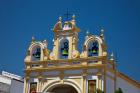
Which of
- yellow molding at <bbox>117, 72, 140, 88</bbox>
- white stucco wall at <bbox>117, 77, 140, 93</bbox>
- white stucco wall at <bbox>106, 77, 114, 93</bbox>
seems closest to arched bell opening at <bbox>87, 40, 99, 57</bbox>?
white stucco wall at <bbox>106, 77, 114, 93</bbox>

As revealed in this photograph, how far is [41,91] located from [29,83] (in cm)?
195

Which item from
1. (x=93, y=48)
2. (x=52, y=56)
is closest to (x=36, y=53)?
(x=52, y=56)

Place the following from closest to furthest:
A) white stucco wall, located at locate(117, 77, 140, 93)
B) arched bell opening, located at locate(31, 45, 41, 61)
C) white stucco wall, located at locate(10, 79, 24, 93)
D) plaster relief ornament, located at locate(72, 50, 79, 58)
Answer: plaster relief ornament, located at locate(72, 50, 79, 58) → white stucco wall, located at locate(117, 77, 140, 93) → arched bell opening, located at locate(31, 45, 41, 61) → white stucco wall, located at locate(10, 79, 24, 93)

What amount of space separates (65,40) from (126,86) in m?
8.80

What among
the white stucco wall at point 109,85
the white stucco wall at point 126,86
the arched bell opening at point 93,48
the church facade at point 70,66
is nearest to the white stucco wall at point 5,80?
the church facade at point 70,66

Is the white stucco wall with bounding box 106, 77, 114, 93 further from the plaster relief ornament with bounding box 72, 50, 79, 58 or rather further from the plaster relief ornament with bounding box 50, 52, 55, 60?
the plaster relief ornament with bounding box 50, 52, 55, 60

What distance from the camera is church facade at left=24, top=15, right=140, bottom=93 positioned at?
32.6 metres

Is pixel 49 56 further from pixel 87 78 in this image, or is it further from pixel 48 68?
pixel 87 78

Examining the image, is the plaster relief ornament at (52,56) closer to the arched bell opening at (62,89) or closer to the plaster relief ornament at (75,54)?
the plaster relief ornament at (75,54)

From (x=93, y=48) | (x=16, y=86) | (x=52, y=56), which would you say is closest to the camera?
(x=93, y=48)

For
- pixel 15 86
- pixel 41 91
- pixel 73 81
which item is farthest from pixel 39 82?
pixel 15 86

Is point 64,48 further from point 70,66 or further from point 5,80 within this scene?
point 5,80

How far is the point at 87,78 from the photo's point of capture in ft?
107

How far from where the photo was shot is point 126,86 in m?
38.4
